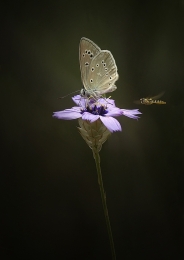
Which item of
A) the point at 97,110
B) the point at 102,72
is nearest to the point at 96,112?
the point at 97,110

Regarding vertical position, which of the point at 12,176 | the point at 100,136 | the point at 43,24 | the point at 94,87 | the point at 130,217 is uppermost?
the point at 43,24

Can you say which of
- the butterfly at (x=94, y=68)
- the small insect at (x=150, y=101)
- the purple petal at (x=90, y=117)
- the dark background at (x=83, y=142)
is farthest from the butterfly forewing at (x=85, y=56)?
the small insect at (x=150, y=101)

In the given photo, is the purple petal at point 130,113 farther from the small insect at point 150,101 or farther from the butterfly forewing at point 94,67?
the small insect at point 150,101

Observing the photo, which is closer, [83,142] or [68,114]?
[68,114]

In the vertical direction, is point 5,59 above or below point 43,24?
below

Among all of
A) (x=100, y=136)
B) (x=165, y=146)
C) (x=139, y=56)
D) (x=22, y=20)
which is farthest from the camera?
(x=165, y=146)

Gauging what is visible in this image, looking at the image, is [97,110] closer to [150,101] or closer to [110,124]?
[110,124]

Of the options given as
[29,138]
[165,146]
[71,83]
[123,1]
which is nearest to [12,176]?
[29,138]

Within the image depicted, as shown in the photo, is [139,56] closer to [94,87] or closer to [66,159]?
[94,87]
